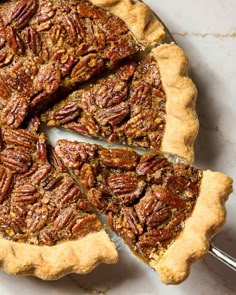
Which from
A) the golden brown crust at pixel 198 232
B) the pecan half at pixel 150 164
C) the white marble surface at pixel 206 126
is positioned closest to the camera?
the golden brown crust at pixel 198 232

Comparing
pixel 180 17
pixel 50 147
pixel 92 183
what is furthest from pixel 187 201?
pixel 180 17

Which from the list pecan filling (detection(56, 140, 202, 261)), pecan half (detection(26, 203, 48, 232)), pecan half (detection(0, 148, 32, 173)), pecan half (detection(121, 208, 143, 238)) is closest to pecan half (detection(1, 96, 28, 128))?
pecan half (detection(0, 148, 32, 173))

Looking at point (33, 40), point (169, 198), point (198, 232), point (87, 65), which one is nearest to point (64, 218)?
point (169, 198)

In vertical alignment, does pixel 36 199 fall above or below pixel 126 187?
below

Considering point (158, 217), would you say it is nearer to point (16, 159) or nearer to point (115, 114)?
point (115, 114)

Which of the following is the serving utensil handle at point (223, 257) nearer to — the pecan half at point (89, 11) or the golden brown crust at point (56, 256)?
the golden brown crust at point (56, 256)

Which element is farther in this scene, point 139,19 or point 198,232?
point 139,19

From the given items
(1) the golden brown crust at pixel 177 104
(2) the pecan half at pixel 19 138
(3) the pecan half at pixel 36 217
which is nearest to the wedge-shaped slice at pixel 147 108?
(1) the golden brown crust at pixel 177 104
